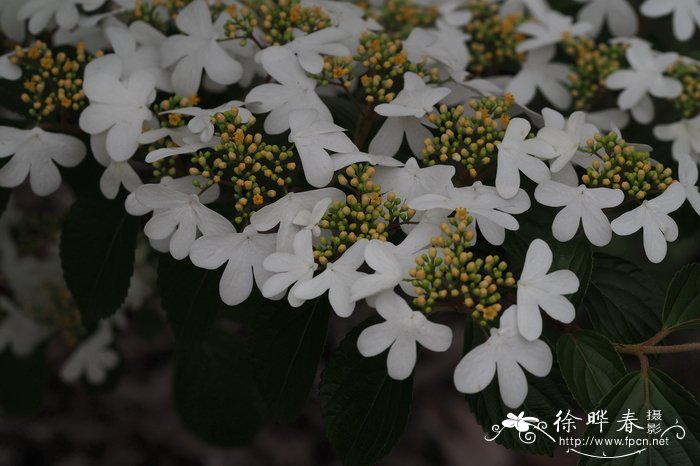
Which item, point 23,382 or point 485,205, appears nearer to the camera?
point 485,205

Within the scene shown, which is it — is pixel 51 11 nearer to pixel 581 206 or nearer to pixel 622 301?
pixel 581 206

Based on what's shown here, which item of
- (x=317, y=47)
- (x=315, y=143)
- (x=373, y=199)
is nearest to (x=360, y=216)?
(x=373, y=199)

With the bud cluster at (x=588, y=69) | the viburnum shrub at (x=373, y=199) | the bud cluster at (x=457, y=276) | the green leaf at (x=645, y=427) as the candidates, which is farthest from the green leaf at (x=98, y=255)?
the bud cluster at (x=588, y=69)

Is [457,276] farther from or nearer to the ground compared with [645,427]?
farther from the ground

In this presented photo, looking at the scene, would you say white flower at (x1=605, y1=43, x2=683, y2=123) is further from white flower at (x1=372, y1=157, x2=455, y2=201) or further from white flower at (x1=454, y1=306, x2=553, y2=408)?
white flower at (x1=454, y1=306, x2=553, y2=408)

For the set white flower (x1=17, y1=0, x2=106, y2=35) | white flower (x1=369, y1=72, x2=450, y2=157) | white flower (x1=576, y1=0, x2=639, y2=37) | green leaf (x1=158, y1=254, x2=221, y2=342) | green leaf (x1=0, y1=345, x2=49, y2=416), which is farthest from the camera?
green leaf (x1=0, y1=345, x2=49, y2=416)

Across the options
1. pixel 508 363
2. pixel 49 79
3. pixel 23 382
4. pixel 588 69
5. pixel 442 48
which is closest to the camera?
pixel 508 363

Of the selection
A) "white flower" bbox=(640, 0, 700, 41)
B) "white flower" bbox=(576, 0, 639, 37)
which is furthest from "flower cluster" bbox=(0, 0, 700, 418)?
"white flower" bbox=(576, 0, 639, 37)
